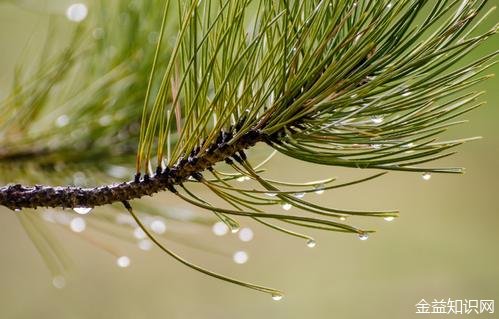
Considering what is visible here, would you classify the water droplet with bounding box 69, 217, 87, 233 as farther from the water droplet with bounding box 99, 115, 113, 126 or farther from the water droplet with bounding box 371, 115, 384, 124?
the water droplet with bounding box 371, 115, 384, 124

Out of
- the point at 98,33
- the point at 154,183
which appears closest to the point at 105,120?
the point at 98,33

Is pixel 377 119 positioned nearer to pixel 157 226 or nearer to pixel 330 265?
pixel 157 226

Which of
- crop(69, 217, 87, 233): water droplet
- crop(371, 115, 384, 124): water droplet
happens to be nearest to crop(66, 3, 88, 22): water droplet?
crop(69, 217, 87, 233): water droplet

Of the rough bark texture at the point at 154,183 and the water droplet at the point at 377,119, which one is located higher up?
the water droplet at the point at 377,119

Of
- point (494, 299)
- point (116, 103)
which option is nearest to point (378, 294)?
point (494, 299)

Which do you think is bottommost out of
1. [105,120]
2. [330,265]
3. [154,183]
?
[154,183]

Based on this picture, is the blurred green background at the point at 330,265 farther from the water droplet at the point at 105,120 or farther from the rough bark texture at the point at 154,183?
the rough bark texture at the point at 154,183

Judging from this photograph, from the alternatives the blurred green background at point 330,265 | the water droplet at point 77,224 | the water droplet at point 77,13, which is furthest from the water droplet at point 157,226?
the blurred green background at point 330,265

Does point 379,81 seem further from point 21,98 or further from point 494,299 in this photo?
point 494,299

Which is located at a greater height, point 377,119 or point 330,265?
point 330,265
